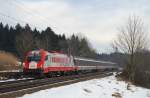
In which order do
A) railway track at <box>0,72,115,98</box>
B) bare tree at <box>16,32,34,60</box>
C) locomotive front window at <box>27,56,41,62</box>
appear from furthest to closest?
bare tree at <box>16,32,34,60</box> → locomotive front window at <box>27,56,41,62</box> → railway track at <box>0,72,115,98</box>

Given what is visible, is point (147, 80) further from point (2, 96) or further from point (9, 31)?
point (9, 31)

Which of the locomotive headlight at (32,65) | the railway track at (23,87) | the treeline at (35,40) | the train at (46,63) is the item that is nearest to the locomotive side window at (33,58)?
the train at (46,63)

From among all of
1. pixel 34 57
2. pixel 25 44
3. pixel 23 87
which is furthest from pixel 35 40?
pixel 23 87

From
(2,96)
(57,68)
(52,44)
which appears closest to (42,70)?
(57,68)

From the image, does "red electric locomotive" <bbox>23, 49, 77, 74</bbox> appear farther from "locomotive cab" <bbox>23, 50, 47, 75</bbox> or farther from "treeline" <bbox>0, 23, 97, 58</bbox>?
"treeline" <bbox>0, 23, 97, 58</bbox>

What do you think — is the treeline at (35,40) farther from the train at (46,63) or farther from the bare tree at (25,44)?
the train at (46,63)

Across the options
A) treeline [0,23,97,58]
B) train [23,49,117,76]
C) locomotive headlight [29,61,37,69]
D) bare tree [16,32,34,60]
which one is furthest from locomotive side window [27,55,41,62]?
treeline [0,23,97,58]

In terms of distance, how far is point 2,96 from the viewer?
48.5ft

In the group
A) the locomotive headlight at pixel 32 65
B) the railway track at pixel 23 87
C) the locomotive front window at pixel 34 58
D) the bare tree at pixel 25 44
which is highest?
the bare tree at pixel 25 44

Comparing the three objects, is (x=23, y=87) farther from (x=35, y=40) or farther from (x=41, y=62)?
(x=35, y=40)

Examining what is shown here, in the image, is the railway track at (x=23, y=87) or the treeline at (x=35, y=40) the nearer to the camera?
the railway track at (x=23, y=87)

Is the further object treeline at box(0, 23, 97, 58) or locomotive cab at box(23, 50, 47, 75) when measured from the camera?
treeline at box(0, 23, 97, 58)

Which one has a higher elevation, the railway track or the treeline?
the treeline

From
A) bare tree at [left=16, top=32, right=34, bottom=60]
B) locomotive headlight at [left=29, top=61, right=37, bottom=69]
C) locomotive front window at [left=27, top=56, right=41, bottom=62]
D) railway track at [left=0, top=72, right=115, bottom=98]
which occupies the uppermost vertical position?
bare tree at [left=16, top=32, right=34, bottom=60]
